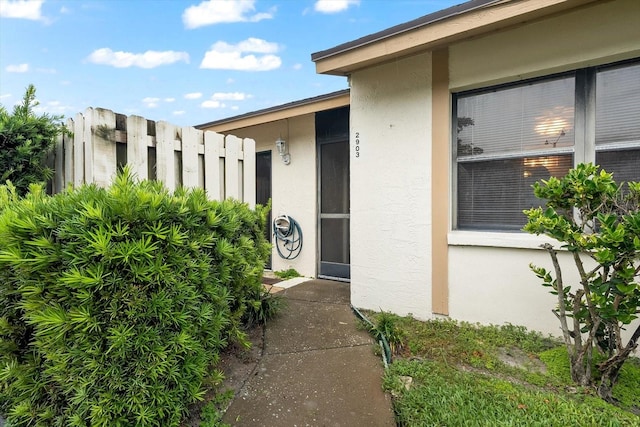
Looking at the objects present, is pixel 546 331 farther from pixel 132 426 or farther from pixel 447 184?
pixel 132 426

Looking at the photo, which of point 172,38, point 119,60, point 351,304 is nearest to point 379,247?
point 351,304

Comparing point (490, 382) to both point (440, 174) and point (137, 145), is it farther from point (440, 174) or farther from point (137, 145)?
point (137, 145)

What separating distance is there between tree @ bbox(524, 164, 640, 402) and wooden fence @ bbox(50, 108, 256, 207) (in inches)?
108

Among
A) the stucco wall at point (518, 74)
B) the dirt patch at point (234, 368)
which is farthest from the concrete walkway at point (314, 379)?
the stucco wall at point (518, 74)

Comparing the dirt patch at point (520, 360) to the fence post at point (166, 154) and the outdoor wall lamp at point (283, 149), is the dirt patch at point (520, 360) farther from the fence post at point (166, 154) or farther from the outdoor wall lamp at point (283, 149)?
the outdoor wall lamp at point (283, 149)

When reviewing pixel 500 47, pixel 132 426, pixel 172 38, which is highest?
pixel 172 38

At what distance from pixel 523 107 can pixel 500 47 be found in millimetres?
624

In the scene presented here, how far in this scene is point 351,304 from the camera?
406 cm

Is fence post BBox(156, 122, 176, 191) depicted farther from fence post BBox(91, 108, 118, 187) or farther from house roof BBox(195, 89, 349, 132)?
house roof BBox(195, 89, 349, 132)

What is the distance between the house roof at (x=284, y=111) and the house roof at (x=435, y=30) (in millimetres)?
774

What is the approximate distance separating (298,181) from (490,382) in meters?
4.15

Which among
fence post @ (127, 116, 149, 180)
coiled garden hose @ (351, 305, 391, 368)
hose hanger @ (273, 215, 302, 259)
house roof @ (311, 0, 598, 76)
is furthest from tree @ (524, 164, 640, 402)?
hose hanger @ (273, 215, 302, 259)

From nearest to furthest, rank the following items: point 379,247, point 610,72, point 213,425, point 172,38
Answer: point 213,425
point 610,72
point 379,247
point 172,38

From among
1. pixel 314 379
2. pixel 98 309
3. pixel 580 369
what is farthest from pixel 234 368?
pixel 580 369
